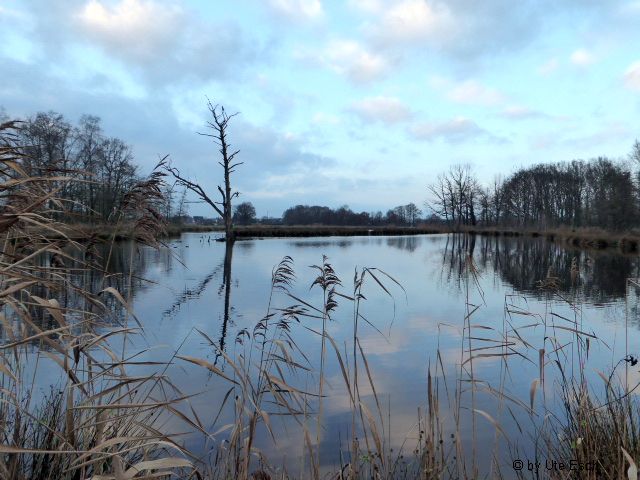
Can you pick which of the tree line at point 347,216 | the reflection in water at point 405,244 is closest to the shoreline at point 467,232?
the reflection in water at point 405,244

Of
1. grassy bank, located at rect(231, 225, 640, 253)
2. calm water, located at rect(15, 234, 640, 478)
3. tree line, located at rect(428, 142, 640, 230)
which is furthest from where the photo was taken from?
tree line, located at rect(428, 142, 640, 230)

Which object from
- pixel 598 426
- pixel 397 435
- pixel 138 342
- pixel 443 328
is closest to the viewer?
pixel 598 426

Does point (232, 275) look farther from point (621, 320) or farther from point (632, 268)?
point (632, 268)

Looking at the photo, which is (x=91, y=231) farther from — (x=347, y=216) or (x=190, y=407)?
(x=347, y=216)

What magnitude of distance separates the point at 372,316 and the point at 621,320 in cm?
437

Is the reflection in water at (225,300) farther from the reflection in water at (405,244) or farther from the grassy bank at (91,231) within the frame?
the reflection in water at (405,244)

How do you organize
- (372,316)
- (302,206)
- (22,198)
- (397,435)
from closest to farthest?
1. (22,198)
2. (397,435)
3. (372,316)
4. (302,206)

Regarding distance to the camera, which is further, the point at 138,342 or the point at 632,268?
the point at 632,268

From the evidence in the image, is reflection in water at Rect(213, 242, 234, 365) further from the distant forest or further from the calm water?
the distant forest

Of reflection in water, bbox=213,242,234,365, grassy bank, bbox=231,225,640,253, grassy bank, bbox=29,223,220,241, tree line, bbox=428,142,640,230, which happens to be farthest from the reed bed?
tree line, bbox=428,142,640,230

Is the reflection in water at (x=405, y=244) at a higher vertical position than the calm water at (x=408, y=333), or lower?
higher

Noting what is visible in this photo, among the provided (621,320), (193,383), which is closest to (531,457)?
(193,383)

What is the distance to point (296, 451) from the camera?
328 cm

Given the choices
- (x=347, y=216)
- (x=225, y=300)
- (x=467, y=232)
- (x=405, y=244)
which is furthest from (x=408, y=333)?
(x=347, y=216)
